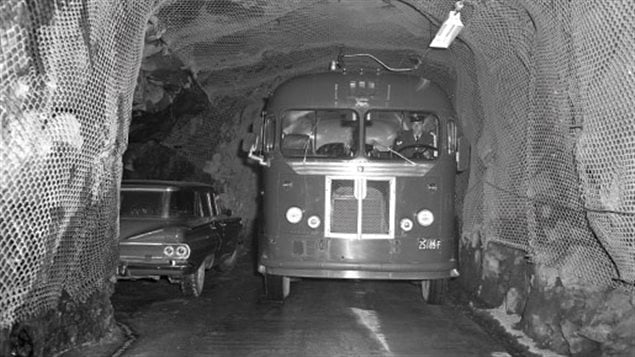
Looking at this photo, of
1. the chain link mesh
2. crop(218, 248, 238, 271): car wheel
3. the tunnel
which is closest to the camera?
the chain link mesh

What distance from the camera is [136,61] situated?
688 cm

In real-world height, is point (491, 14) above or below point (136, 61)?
above

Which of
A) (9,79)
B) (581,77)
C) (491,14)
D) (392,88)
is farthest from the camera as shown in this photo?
(392,88)

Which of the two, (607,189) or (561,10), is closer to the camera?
(607,189)

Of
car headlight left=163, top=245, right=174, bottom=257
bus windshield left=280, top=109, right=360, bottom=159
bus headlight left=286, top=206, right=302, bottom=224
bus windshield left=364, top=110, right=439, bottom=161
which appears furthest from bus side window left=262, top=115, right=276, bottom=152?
car headlight left=163, top=245, right=174, bottom=257

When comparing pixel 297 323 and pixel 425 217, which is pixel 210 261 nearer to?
pixel 297 323

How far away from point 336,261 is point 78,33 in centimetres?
389

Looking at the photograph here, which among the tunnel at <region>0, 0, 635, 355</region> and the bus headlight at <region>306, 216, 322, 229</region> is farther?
the bus headlight at <region>306, 216, 322, 229</region>

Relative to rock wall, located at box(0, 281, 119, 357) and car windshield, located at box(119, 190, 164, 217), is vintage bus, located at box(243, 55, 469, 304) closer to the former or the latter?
car windshield, located at box(119, 190, 164, 217)

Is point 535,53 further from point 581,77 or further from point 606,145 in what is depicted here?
point 606,145

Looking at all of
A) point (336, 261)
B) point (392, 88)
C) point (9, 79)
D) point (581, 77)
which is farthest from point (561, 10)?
point (9, 79)

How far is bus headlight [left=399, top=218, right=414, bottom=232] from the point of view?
7.77m

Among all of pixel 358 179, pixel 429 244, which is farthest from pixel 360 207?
pixel 429 244

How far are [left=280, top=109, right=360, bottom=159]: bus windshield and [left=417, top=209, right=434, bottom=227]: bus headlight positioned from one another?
1.19m
